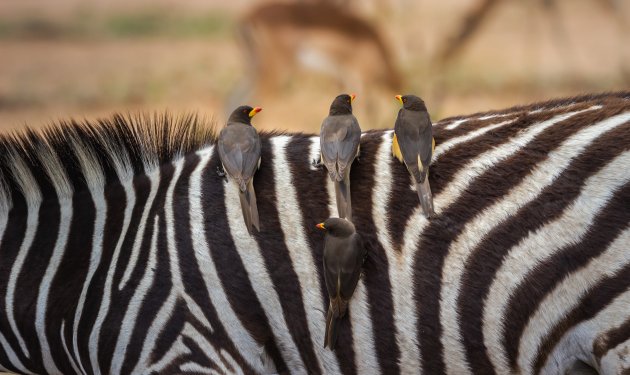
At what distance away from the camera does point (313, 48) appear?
A: 1474cm

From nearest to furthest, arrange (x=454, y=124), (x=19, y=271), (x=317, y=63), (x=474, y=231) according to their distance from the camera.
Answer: (x=474, y=231) < (x=454, y=124) < (x=19, y=271) < (x=317, y=63)

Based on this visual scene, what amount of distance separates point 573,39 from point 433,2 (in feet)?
16.1

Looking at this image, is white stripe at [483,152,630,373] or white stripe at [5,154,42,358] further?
white stripe at [5,154,42,358]

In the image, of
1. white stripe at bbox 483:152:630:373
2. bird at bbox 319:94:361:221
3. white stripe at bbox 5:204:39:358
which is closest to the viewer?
white stripe at bbox 483:152:630:373

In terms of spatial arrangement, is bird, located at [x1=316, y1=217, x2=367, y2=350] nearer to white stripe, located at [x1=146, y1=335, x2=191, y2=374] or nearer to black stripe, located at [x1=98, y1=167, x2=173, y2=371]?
white stripe, located at [x1=146, y1=335, x2=191, y2=374]

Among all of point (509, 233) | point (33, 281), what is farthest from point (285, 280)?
point (33, 281)

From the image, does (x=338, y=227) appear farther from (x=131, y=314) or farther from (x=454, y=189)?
(x=131, y=314)

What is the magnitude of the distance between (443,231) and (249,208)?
687mm

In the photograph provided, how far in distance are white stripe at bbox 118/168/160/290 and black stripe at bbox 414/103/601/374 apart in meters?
1.01

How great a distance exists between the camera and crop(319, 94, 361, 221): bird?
3.45 meters

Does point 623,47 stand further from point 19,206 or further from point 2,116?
point 19,206

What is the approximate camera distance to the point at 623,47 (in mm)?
16109

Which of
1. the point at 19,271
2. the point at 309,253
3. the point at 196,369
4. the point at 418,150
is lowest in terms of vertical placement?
the point at 196,369

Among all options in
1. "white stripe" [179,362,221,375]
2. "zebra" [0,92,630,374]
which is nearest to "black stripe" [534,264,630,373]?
"zebra" [0,92,630,374]
